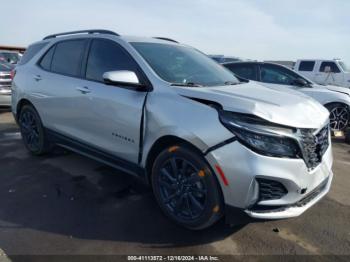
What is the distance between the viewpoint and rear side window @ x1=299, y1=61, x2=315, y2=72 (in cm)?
1483

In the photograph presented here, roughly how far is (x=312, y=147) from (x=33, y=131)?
402cm

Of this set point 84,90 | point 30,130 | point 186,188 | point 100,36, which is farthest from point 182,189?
point 30,130

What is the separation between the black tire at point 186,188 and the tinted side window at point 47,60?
8.37 feet

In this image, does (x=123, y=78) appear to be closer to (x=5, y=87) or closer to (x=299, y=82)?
(x=299, y=82)

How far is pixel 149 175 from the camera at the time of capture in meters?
3.28

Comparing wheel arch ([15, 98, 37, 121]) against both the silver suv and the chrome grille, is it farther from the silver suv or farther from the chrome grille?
the chrome grille

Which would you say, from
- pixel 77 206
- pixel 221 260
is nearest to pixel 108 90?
pixel 77 206

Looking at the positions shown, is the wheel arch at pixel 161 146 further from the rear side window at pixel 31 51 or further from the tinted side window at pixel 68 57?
the rear side window at pixel 31 51

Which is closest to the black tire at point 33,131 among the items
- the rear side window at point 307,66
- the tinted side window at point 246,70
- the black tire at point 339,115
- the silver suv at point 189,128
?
the silver suv at point 189,128

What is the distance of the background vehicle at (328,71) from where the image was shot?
14.2 m

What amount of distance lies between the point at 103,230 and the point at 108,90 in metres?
1.45

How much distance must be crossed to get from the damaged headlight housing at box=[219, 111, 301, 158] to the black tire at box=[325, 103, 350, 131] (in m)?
5.50

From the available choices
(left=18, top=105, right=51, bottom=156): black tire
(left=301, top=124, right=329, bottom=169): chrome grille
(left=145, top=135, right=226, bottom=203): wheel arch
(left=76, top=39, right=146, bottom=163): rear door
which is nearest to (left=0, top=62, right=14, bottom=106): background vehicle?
(left=18, top=105, right=51, bottom=156): black tire

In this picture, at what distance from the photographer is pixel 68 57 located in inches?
168
